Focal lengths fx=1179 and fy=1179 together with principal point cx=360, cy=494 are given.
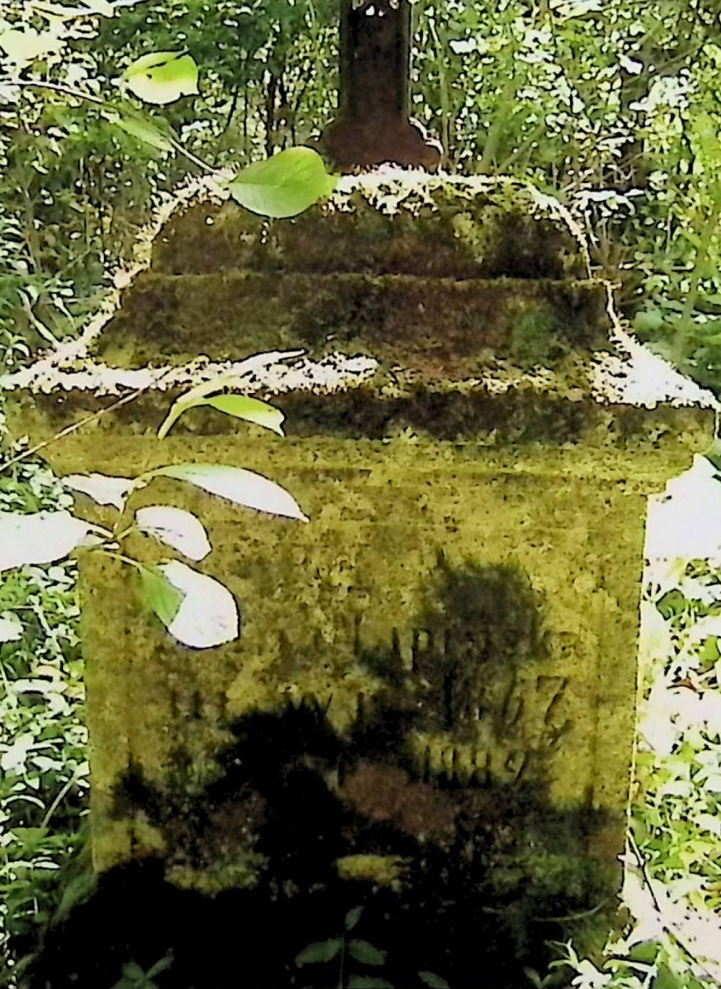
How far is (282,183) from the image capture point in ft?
2.21

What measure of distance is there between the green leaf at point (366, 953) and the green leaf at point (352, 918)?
0.03 meters

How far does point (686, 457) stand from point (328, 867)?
2.57 feet

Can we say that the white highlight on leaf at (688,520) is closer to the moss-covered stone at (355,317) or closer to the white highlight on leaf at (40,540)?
the moss-covered stone at (355,317)

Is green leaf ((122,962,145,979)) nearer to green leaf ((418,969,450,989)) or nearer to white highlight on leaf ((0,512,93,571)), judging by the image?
green leaf ((418,969,450,989))

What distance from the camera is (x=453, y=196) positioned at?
5.23ft

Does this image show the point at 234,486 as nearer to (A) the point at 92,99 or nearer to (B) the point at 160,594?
(B) the point at 160,594

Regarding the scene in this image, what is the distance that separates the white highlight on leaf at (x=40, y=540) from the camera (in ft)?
2.27

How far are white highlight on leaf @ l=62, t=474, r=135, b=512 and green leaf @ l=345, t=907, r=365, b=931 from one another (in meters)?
1.05

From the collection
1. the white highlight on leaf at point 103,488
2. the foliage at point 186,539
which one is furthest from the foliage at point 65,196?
the foliage at point 186,539

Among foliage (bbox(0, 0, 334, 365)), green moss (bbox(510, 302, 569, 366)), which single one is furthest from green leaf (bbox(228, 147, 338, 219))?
foliage (bbox(0, 0, 334, 365))

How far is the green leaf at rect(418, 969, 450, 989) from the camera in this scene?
1.63 metres

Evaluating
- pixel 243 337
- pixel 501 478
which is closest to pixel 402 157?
pixel 243 337

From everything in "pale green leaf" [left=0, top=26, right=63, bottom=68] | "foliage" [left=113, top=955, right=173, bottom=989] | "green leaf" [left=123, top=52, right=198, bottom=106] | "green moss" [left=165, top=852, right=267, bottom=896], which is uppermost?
"pale green leaf" [left=0, top=26, right=63, bottom=68]

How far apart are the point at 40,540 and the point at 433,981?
117cm
